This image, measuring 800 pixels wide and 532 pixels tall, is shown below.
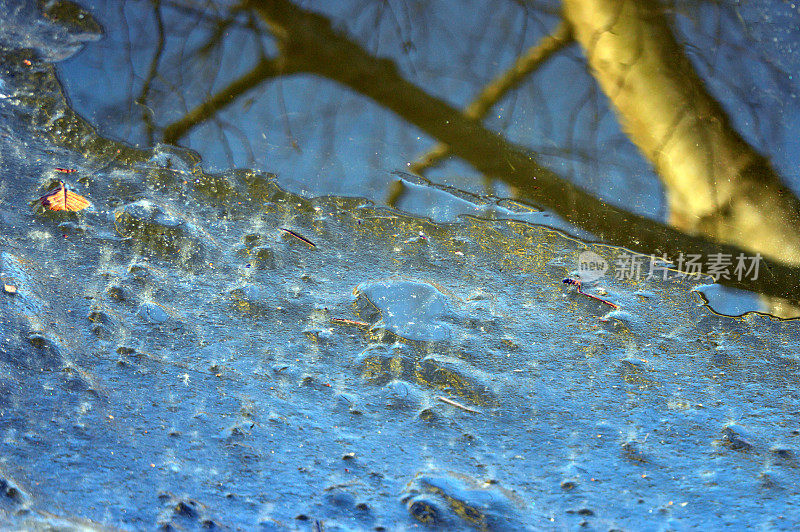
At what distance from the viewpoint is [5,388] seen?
64.6 inches

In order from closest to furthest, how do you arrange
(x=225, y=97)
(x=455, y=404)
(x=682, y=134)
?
(x=455, y=404) < (x=682, y=134) < (x=225, y=97)

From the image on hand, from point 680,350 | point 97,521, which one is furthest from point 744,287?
point 97,521

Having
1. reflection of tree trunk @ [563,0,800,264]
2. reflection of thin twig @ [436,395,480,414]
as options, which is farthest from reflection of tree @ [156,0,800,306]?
reflection of thin twig @ [436,395,480,414]

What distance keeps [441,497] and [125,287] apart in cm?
107

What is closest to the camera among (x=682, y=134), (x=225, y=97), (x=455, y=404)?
(x=455, y=404)

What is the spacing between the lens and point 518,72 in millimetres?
2650

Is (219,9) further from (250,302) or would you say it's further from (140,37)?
(250,302)

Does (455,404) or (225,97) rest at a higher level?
(225,97)

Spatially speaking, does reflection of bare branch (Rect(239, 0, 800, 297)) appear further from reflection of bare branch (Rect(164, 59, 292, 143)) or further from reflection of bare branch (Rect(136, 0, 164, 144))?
reflection of bare branch (Rect(136, 0, 164, 144))

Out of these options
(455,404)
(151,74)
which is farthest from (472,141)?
(151,74)

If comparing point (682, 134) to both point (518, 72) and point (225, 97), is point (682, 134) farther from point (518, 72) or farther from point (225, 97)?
point (225, 97)

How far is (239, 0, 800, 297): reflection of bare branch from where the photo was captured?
232cm

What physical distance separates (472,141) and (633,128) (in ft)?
1.91

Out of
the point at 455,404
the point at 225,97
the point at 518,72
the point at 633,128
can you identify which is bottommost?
the point at 455,404
